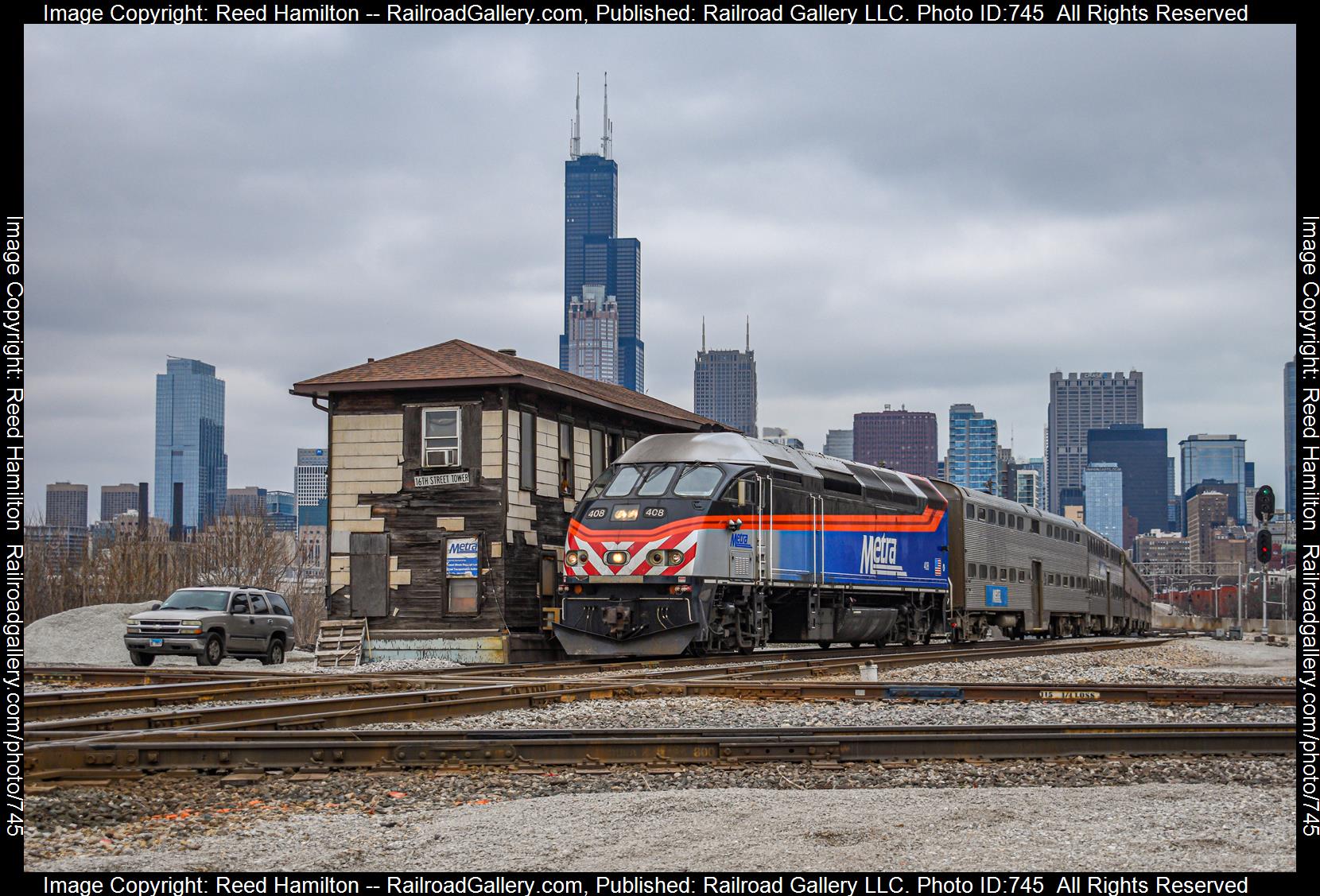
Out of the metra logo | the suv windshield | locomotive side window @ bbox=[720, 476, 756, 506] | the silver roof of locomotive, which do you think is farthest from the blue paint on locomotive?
the suv windshield

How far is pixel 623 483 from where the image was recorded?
25.5 metres

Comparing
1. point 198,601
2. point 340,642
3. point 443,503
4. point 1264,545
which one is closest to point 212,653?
point 198,601

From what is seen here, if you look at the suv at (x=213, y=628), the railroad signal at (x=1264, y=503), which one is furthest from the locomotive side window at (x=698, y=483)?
the railroad signal at (x=1264, y=503)

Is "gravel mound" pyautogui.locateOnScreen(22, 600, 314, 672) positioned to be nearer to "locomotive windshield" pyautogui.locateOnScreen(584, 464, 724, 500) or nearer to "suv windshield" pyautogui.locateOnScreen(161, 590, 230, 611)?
"suv windshield" pyautogui.locateOnScreen(161, 590, 230, 611)

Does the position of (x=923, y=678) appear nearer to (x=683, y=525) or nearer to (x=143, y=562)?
(x=683, y=525)

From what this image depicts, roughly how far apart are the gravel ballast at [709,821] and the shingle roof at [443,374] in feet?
67.3

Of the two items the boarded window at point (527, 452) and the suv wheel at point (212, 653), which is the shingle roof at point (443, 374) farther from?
the suv wheel at point (212, 653)

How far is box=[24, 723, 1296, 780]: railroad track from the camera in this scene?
33.2 feet

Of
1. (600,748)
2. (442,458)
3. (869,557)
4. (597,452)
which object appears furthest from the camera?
(597,452)

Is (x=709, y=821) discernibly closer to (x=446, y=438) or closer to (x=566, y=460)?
(x=446, y=438)

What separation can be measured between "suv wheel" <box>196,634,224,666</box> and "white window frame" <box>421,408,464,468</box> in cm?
585

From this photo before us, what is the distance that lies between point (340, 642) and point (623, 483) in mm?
7866
